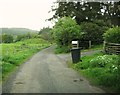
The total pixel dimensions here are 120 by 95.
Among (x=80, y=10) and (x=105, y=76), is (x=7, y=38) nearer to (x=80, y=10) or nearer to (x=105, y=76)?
(x=80, y=10)

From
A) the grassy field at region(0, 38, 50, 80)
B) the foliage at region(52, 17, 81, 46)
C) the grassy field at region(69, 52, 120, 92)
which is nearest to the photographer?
the grassy field at region(69, 52, 120, 92)

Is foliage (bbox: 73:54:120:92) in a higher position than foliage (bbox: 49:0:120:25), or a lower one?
lower

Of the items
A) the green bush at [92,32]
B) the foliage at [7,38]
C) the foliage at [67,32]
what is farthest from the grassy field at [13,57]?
the foliage at [7,38]

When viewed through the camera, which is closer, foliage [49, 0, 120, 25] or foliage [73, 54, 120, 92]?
foliage [73, 54, 120, 92]

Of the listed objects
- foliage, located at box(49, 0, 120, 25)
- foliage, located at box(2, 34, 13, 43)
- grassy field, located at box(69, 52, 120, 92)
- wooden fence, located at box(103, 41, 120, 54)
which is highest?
foliage, located at box(49, 0, 120, 25)

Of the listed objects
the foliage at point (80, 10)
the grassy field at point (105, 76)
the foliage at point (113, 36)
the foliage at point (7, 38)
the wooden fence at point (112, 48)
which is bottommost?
the foliage at point (7, 38)

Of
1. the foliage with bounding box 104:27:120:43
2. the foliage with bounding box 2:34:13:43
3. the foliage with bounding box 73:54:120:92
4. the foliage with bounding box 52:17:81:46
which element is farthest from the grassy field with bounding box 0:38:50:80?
the foliage with bounding box 2:34:13:43

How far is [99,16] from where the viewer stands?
56.8m

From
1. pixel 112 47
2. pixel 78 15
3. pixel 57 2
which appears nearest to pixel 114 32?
pixel 112 47

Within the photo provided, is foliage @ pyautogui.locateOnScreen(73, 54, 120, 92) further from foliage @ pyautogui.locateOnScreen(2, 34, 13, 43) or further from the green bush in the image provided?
foliage @ pyautogui.locateOnScreen(2, 34, 13, 43)

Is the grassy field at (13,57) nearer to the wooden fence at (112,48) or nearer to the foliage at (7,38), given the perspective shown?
the wooden fence at (112,48)

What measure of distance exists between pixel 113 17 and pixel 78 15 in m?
6.44

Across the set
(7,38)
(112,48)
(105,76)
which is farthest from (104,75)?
(7,38)

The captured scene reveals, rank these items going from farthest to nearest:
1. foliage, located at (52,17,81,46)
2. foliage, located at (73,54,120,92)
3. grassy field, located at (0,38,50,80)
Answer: foliage, located at (52,17,81,46), grassy field, located at (0,38,50,80), foliage, located at (73,54,120,92)
